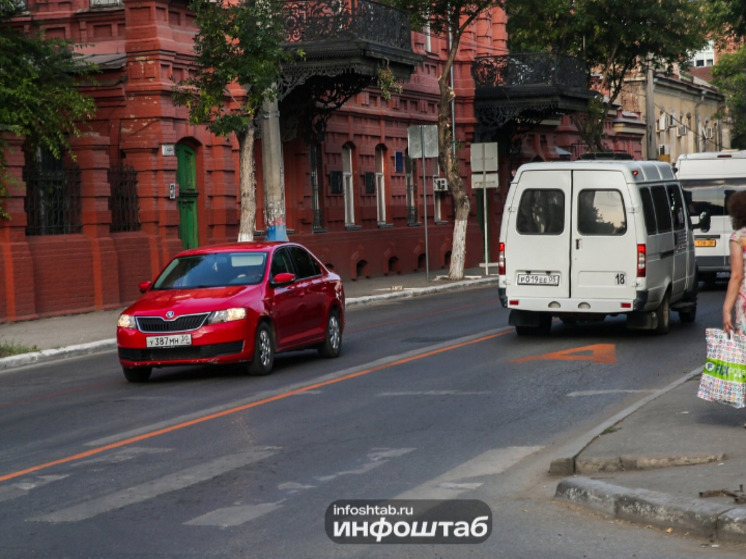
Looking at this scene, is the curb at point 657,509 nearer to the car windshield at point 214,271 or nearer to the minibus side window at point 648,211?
the car windshield at point 214,271

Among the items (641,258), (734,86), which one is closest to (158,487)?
(641,258)

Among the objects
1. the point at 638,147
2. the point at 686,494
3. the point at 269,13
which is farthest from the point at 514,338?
the point at 638,147

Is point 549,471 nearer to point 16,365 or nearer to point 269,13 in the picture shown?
point 16,365

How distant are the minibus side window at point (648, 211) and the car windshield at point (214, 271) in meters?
5.17

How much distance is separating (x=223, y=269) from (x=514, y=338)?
15.3 feet

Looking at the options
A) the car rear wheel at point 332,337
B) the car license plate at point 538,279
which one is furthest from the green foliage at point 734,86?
the car rear wheel at point 332,337

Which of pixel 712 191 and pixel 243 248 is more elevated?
pixel 712 191

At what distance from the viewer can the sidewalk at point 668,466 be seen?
7.60 m

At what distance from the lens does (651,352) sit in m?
17.1

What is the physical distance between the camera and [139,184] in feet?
93.4

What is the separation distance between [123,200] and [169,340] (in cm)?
1333

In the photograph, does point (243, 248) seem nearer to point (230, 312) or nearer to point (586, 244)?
point (230, 312)

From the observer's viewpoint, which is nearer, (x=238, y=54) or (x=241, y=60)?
(x=241, y=60)

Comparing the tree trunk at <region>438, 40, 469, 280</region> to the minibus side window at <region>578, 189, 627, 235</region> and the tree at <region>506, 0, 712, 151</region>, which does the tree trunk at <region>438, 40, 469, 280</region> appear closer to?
the tree at <region>506, 0, 712, 151</region>
